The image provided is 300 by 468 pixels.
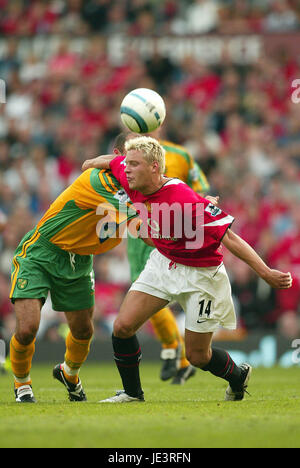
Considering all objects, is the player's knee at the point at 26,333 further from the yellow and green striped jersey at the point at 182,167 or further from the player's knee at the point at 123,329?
the yellow and green striped jersey at the point at 182,167

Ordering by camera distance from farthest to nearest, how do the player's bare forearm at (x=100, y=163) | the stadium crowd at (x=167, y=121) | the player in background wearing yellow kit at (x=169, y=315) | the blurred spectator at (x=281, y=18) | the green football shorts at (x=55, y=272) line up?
the blurred spectator at (x=281, y=18), the stadium crowd at (x=167, y=121), the player in background wearing yellow kit at (x=169, y=315), the green football shorts at (x=55, y=272), the player's bare forearm at (x=100, y=163)

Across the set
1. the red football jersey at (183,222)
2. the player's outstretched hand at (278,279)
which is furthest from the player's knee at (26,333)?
the player's outstretched hand at (278,279)

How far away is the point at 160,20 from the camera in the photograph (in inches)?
744

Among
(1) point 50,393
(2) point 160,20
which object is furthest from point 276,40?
(1) point 50,393

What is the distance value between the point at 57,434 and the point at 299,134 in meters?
11.7

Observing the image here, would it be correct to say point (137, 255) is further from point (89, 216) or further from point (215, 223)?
point (215, 223)

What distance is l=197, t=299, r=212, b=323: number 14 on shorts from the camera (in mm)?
6936

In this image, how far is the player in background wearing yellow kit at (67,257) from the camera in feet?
23.8

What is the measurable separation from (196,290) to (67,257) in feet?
4.08

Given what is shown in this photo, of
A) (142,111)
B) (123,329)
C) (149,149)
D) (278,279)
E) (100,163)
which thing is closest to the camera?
(278,279)

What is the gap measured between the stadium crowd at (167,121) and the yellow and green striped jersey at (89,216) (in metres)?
6.51

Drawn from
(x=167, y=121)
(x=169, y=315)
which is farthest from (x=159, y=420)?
(x=167, y=121)

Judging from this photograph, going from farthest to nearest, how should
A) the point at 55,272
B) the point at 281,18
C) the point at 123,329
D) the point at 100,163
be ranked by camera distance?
1. the point at 281,18
2. the point at 55,272
3. the point at 100,163
4. the point at 123,329

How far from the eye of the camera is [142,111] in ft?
25.8
